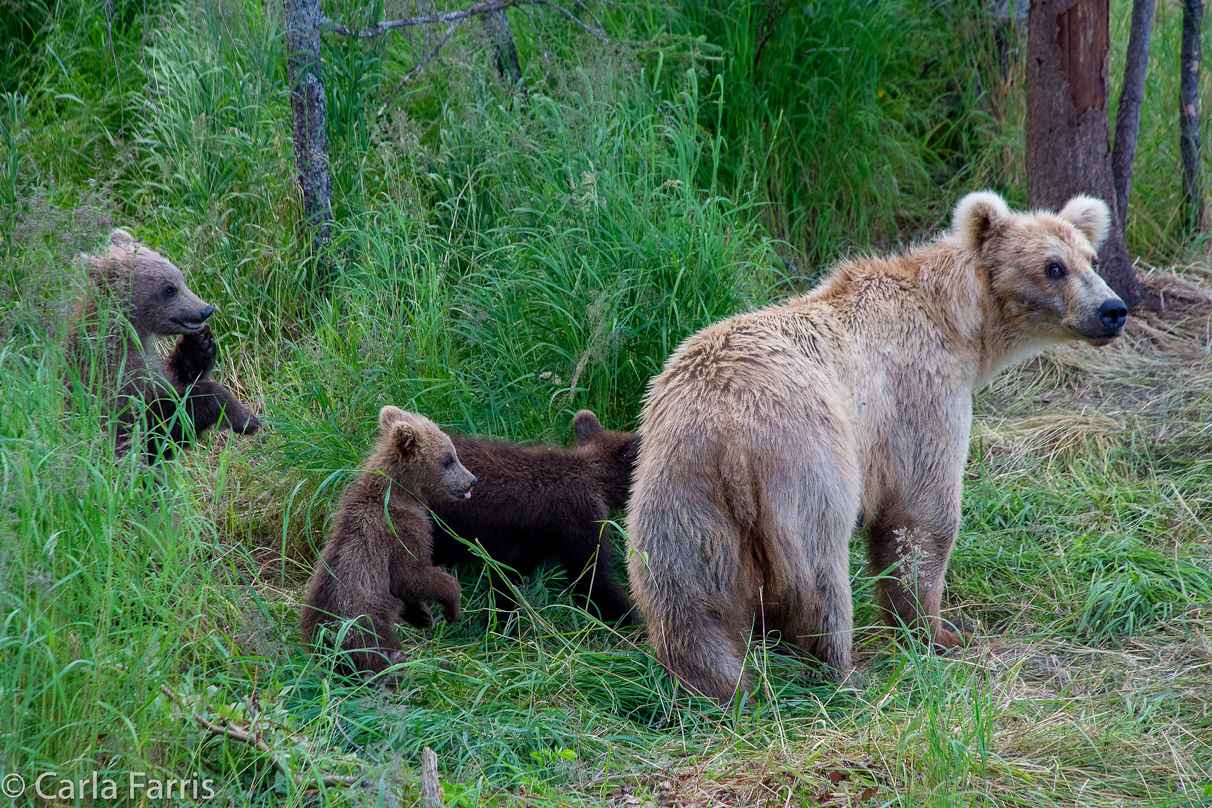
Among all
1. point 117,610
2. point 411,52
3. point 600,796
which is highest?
point 411,52

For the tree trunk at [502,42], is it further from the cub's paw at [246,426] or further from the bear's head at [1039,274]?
the bear's head at [1039,274]

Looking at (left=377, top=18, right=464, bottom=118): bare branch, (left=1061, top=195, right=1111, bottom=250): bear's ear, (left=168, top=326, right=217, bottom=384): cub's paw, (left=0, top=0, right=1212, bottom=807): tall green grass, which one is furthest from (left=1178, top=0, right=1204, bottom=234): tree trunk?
(left=168, top=326, right=217, bottom=384): cub's paw

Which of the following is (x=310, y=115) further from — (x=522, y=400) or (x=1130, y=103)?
(x=1130, y=103)

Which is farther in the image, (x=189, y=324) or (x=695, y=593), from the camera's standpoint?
(x=189, y=324)

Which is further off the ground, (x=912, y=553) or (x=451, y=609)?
(x=912, y=553)

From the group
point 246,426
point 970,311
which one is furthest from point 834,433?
point 246,426

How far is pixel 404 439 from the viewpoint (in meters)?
3.87

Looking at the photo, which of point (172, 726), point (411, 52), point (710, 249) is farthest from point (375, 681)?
point (411, 52)

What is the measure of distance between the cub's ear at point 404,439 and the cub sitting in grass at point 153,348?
2.70ft

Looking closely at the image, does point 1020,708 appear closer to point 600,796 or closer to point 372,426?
point 600,796

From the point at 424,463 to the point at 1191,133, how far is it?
5.91 metres

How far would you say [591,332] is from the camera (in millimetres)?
4695

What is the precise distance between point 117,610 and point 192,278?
130 inches

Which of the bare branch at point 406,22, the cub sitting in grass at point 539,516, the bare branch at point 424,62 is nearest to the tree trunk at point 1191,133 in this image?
the bare branch at point 406,22
